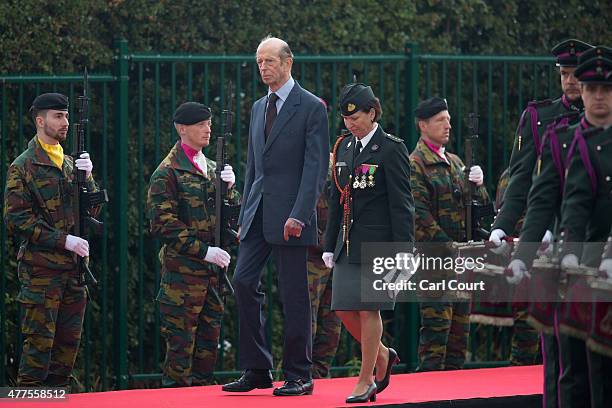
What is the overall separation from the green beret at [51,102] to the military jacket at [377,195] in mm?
2236

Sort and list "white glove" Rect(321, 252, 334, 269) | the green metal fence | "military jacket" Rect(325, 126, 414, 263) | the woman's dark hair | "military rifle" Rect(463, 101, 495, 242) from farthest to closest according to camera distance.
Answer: "military rifle" Rect(463, 101, 495, 242) < the green metal fence < "white glove" Rect(321, 252, 334, 269) < the woman's dark hair < "military jacket" Rect(325, 126, 414, 263)

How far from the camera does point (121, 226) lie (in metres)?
11.6

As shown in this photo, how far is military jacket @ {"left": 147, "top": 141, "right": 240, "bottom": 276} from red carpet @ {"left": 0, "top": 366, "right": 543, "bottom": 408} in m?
1.10

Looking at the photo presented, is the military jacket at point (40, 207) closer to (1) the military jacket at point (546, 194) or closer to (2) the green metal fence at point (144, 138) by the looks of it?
(2) the green metal fence at point (144, 138)

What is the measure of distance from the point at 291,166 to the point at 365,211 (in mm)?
632

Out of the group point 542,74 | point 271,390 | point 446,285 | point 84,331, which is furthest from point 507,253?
point 542,74

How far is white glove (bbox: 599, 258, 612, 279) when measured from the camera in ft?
24.1

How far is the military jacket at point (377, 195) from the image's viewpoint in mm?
9281

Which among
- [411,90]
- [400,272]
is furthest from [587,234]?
[411,90]

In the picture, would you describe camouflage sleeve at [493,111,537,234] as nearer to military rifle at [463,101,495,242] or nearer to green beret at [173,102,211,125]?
green beret at [173,102,211,125]

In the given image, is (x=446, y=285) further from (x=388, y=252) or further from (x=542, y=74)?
(x=542, y=74)

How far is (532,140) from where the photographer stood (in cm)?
884

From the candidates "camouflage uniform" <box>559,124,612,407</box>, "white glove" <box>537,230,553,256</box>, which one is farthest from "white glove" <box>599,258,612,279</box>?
"white glove" <box>537,230,553,256</box>

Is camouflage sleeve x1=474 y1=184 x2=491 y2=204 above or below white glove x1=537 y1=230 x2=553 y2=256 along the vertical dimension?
below
